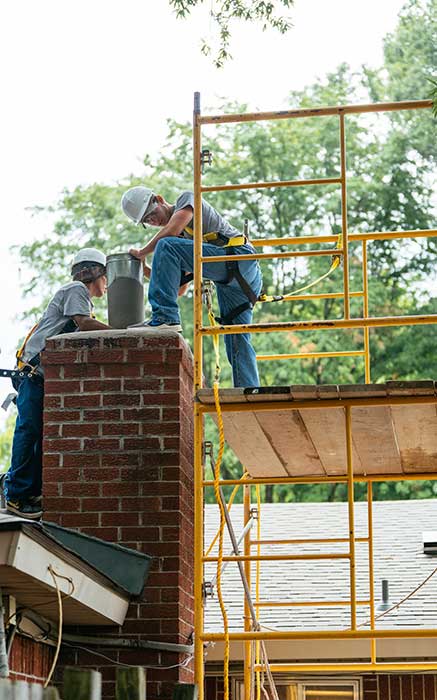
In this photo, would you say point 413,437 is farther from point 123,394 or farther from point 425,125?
point 425,125

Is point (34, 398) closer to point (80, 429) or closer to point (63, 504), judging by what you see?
point (80, 429)

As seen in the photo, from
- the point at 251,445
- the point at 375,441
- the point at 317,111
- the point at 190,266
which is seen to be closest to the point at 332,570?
the point at 375,441

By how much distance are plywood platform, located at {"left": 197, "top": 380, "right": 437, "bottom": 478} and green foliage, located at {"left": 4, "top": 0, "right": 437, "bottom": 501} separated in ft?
54.9

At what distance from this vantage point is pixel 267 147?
2848 centimetres

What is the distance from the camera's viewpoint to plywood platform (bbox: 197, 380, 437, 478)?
7.21 metres

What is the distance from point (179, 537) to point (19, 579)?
1.77 meters

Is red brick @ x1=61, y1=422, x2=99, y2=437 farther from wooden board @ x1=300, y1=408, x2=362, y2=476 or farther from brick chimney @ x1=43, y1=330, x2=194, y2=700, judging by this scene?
wooden board @ x1=300, y1=408, x2=362, y2=476

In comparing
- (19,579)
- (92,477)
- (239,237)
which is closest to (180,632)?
(92,477)

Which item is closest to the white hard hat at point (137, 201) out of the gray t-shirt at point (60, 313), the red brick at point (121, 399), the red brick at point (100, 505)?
the gray t-shirt at point (60, 313)

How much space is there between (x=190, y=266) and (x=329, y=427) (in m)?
1.54

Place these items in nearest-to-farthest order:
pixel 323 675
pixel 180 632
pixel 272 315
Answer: pixel 180 632
pixel 323 675
pixel 272 315

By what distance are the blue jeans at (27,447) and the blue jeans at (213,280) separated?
0.98 metres

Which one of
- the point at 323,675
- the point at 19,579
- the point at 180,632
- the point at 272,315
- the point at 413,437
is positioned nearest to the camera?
the point at 19,579

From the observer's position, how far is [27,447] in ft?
27.5
